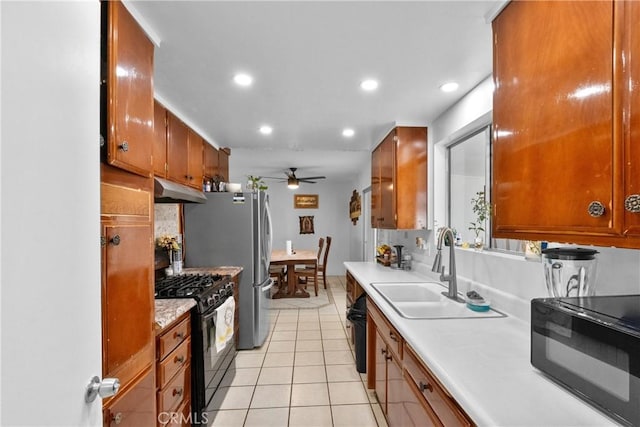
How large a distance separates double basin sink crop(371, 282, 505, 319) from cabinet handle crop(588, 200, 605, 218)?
945mm

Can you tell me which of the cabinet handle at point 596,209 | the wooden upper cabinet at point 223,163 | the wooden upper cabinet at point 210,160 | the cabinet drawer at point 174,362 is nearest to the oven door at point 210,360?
the cabinet drawer at point 174,362

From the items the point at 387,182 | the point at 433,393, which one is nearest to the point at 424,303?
the point at 433,393

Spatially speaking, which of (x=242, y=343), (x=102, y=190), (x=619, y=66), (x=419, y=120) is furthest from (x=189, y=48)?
(x=242, y=343)

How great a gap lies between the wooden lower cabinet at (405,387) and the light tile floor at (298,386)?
306mm

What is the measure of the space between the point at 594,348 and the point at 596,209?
371mm

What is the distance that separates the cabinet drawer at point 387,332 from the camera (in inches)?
63.7

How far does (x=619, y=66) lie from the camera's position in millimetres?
777

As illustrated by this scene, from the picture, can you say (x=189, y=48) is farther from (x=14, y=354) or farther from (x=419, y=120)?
(x=419, y=120)

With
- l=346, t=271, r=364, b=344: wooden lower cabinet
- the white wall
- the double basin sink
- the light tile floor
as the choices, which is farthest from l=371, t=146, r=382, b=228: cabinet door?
the white wall

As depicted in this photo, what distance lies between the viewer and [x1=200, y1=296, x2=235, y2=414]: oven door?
2000 millimetres

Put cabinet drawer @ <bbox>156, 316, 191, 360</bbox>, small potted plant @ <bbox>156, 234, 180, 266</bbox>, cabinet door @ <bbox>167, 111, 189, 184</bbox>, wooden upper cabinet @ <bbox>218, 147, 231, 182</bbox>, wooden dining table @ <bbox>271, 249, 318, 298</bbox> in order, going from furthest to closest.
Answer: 1. wooden dining table @ <bbox>271, 249, 318, 298</bbox>
2. wooden upper cabinet @ <bbox>218, 147, 231, 182</bbox>
3. small potted plant @ <bbox>156, 234, 180, 266</bbox>
4. cabinet door @ <bbox>167, 111, 189, 184</bbox>
5. cabinet drawer @ <bbox>156, 316, 191, 360</bbox>

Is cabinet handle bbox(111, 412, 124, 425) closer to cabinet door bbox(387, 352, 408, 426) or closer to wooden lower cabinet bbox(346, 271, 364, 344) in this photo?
cabinet door bbox(387, 352, 408, 426)

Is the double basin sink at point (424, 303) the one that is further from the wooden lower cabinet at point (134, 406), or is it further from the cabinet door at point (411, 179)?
the wooden lower cabinet at point (134, 406)

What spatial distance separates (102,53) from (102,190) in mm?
523
